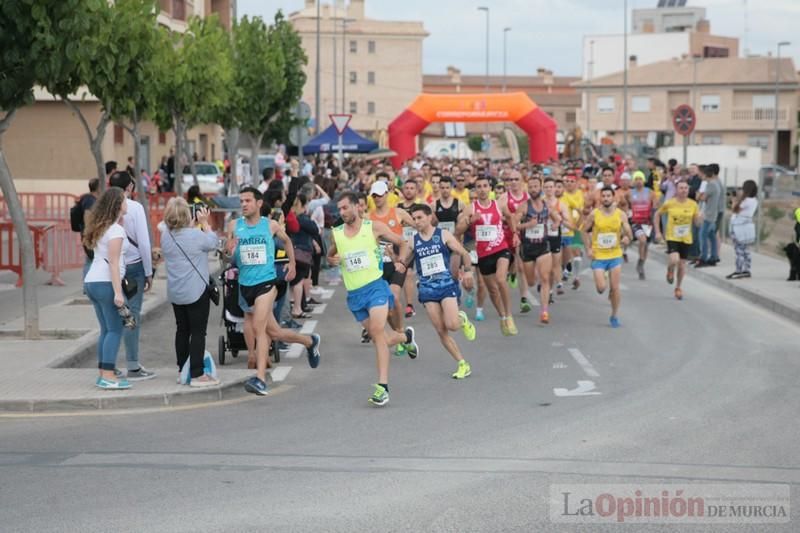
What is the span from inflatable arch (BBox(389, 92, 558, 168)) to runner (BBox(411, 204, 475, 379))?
35075 mm

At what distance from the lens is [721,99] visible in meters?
90.4

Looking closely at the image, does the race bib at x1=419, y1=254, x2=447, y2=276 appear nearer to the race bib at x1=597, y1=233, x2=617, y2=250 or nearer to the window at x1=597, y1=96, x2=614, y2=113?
the race bib at x1=597, y1=233, x2=617, y2=250

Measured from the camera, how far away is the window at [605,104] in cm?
9694

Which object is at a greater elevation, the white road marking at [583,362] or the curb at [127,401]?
the curb at [127,401]

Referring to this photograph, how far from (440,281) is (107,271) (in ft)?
10.0

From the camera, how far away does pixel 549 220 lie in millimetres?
18188

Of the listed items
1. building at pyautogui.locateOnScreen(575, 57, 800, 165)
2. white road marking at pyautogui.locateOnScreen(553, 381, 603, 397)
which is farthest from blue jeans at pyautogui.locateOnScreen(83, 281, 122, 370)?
building at pyautogui.locateOnScreen(575, 57, 800, 165)

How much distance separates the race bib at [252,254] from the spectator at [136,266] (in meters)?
0.90

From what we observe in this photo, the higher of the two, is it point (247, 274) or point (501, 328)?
point (247, 274)

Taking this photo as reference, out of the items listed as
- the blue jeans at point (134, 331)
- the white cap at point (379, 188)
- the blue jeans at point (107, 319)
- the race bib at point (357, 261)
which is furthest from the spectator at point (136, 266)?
the white cap at point (379, 188)

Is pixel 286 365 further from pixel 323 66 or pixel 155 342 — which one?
pixel 323 66

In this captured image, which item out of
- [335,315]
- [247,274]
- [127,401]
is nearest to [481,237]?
[335,315]

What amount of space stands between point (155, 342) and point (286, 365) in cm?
282

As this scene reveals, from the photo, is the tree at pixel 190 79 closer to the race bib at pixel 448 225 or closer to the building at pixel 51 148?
the race bib at pixel 448 225
